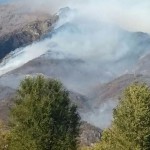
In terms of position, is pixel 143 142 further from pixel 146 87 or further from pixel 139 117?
pixel 146 87

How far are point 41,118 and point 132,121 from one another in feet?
48.2

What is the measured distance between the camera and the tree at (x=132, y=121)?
75688mm

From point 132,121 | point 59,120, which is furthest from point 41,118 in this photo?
point 132,121

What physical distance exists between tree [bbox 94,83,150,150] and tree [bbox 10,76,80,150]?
9.18m

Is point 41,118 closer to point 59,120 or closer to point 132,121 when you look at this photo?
point 59,120

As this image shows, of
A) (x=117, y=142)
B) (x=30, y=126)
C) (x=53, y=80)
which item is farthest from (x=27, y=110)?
(x=117, y=142)

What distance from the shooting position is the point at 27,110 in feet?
278

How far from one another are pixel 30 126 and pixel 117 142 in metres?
13.8

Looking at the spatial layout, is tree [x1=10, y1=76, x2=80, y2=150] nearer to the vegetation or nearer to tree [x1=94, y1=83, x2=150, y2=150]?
the vegetation

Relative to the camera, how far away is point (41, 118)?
83750 millimetres

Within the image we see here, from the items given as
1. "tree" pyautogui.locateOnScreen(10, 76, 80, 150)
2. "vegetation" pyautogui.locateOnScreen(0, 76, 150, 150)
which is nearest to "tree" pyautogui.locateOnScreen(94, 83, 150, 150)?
"vegetation" pyautogui.locateOnScreen(0, 76, 150, 150)

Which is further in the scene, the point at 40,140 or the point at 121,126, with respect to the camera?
the point at 40,140

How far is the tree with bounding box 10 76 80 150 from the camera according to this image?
83250mm

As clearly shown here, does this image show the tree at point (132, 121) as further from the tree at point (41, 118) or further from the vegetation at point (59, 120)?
the tree at point (41, 118)
